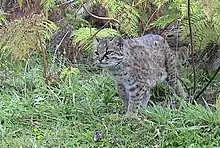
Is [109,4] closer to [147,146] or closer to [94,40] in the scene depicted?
[94,40]

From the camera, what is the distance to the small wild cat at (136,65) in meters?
5.91

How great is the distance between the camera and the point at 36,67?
302 inches

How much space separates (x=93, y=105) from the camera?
252 inches

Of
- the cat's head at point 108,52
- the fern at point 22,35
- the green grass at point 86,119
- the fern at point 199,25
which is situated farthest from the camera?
the fern at point 22,35

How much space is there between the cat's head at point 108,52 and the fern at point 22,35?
0.74 metres

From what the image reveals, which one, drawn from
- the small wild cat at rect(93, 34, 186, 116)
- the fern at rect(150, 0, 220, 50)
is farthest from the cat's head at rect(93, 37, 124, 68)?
the fern at rect(150, 0, 220, 50)

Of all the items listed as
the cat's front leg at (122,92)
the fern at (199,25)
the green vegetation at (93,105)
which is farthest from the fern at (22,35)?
the fern at (199,25)

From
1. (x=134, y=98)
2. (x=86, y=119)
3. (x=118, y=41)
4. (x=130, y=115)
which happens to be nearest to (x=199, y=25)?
(x=118, y=41)

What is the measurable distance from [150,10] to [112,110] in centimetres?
157

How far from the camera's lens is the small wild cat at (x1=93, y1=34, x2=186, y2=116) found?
591 cm

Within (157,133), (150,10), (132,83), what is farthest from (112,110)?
(150,10)

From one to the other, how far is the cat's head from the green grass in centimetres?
60

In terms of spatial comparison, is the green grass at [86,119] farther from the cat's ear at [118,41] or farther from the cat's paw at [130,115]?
the cat's ear at [118,41]

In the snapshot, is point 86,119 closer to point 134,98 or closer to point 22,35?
point 134,98
